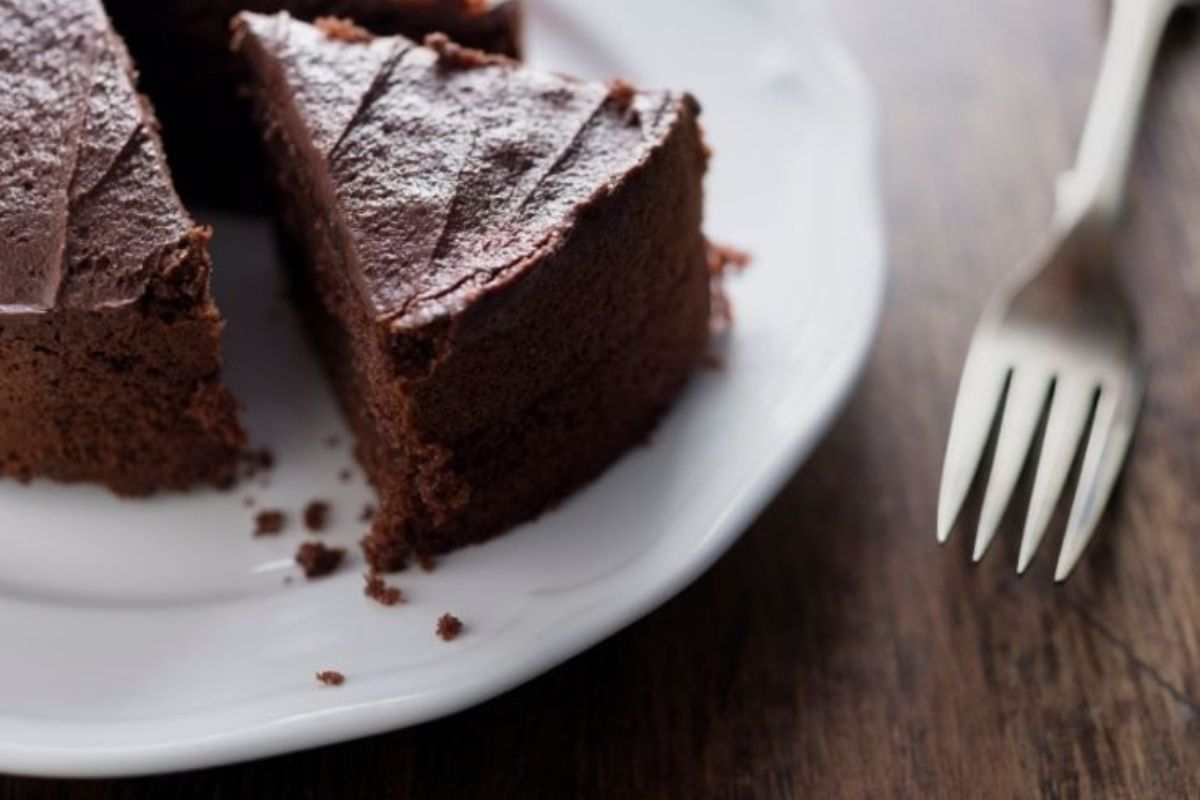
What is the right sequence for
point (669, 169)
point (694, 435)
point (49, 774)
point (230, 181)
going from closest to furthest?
point (49, 774)
point (669, 169)
point (694, 435)
point (230, 181)

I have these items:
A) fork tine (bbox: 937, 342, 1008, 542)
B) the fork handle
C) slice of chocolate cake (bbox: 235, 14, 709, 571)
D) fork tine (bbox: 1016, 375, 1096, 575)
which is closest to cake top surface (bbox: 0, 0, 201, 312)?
slice of chocolate cake (bbox: 235, 14, 709, 571)

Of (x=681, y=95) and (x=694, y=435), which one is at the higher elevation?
(x=681, y=95)

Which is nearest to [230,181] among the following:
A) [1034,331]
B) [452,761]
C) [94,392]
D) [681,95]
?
[94,392]

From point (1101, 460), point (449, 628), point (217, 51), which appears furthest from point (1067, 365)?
point (217, 51)

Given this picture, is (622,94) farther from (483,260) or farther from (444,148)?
(483,260)

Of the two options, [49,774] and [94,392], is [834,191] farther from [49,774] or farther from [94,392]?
[49,774]

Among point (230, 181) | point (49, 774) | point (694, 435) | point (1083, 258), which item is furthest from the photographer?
point (230, 181)

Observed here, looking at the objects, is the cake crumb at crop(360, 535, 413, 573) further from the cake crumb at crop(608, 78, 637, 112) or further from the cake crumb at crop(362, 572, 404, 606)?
the cake crumb at crop(608, 78, 637, 112)
